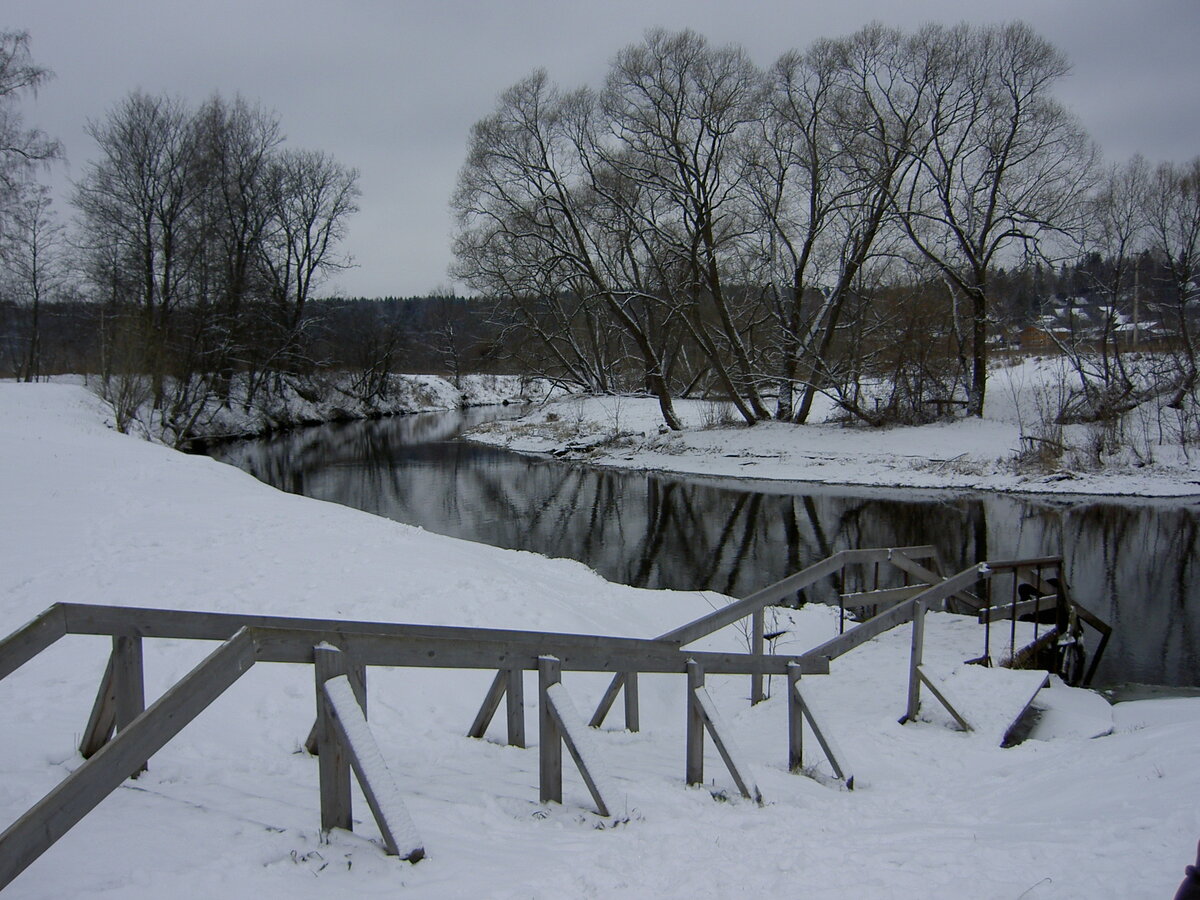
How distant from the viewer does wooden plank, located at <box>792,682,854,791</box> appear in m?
5.75

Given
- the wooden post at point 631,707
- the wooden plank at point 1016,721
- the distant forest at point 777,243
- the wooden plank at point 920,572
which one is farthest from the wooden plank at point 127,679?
the distant forest at point 777,243

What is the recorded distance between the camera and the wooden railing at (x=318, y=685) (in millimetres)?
3031

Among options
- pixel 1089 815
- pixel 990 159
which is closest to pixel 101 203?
pixel 990 159

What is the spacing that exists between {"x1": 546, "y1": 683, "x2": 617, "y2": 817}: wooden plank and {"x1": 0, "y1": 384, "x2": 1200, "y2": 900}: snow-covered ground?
0.34 feet

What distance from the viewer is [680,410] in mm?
45094

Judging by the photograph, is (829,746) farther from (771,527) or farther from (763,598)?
(771,527)

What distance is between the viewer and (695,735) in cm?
520

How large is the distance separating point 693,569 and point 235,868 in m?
13.9

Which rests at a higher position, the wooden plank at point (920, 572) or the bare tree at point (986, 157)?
the bare tree at point (986, 157)

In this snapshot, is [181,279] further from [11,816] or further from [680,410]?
[11,816]

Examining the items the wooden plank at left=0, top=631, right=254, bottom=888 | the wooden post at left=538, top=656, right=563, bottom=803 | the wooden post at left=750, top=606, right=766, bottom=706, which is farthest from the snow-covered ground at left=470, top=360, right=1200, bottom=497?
the wooden plank at left=0, top=631, right=254, bottom=888

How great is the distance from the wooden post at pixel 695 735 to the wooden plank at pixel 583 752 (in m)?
1.00

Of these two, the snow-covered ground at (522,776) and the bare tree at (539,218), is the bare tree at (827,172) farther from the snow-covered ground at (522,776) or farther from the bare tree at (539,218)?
the snow-covered ground at (522,776)

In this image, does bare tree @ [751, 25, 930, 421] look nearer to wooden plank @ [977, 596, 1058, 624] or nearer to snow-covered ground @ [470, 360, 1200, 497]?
snow-covered ground @ [470, 360, 1200, 497]
